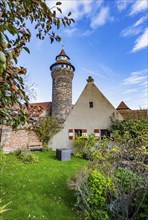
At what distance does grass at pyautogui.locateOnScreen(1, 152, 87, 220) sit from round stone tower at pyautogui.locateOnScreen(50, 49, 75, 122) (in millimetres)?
10894

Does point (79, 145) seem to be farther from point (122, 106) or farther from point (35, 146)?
point (122, 106)

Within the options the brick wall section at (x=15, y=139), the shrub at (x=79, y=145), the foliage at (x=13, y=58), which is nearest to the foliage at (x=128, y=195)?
the foliage at (x=13, y=58)

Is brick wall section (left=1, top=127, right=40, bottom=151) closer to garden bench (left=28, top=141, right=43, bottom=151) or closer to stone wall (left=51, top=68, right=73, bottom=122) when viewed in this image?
garden bench (left=28, top=141, right=43, bottom=151)

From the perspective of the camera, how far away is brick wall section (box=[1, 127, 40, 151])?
40.2 ft

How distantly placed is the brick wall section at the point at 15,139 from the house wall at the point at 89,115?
2.68 metres

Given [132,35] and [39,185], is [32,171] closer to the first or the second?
[39,185]

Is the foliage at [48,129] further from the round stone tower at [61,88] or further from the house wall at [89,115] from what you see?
the round stone tower at [61,88]

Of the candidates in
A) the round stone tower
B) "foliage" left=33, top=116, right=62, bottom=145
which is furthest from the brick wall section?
the round stone tower

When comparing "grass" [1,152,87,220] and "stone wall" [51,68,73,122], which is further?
"stone wall" [51,68,73,122]

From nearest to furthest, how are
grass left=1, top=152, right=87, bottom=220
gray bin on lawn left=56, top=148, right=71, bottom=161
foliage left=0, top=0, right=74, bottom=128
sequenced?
foliage left=0, top=0, right=74, bottom=128 → grass left=1, top=152, right=87, bottom=220 → gray bin on lawn left=56, top=148, right=71, bottom=161

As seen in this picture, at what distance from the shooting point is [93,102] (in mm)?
13242

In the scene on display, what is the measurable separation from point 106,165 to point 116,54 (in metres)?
8.10

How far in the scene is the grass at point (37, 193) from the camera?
4.73m

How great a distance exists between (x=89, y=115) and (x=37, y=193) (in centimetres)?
836
